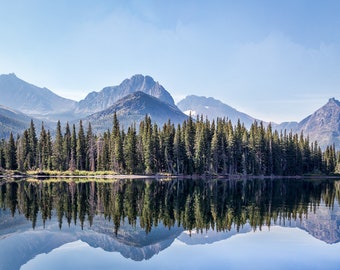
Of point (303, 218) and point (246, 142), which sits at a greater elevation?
point (246, 142)

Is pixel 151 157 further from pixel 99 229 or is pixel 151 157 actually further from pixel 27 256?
pixel 27 256

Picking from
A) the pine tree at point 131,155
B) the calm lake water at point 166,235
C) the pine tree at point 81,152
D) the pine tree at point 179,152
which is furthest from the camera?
the pine tree at point 81,152

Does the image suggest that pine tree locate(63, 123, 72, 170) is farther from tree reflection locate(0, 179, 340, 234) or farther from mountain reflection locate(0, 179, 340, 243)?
mountain reflection locate(0, 179, 340, 243)

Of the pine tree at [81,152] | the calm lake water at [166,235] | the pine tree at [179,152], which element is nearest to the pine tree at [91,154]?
the pine tree at [81,152]

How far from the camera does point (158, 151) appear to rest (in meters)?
146

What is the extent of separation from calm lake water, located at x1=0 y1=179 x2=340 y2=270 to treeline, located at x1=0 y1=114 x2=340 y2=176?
3393 inches

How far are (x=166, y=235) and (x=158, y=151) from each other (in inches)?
4354

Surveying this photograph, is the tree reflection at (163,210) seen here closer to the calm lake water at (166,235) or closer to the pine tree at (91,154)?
the calm lake water at (166,235)

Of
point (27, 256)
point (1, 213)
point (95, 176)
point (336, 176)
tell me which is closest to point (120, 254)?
point (27, 256)

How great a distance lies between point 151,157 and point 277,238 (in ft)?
354

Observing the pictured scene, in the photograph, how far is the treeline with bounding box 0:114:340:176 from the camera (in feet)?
471

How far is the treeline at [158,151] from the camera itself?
144m

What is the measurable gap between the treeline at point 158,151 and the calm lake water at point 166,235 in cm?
8619

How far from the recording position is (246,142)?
158 metres
